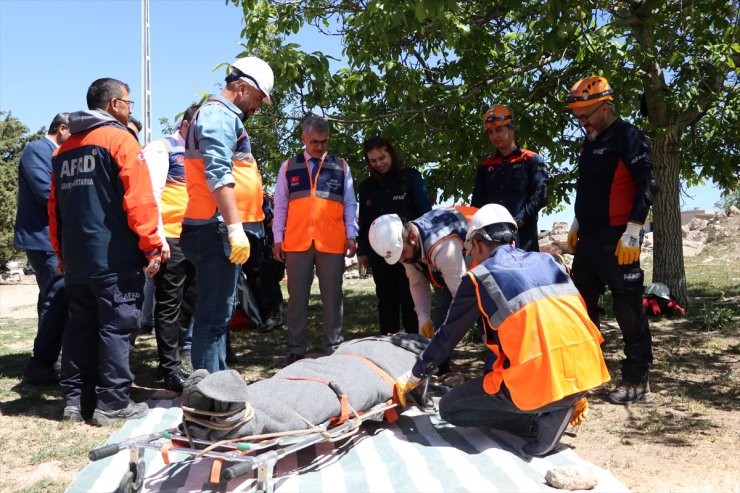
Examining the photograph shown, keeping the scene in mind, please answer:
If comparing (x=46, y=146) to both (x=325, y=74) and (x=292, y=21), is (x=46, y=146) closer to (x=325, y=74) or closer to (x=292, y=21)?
(x=325, y=74)

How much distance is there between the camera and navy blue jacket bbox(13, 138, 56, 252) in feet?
16.1

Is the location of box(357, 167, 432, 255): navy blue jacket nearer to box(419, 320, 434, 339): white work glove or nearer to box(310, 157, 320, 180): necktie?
box(310, 157, 320, 180): necktie

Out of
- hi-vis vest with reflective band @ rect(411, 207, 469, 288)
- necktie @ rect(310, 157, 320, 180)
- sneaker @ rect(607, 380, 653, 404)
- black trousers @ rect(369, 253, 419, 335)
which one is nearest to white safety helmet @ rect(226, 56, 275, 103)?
hi-vis vest with reflective band @ rect(411, 207, 469, 288)

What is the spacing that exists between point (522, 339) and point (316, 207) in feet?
8.34

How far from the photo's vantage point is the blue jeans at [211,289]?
3824 mm

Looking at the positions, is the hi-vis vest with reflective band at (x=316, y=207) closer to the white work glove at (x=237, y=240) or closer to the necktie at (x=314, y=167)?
the necktie at (x=314, y=167)

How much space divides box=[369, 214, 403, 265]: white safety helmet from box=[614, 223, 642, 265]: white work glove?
4.47 feet

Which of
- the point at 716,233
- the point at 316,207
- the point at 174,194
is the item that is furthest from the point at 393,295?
the point at 716,233

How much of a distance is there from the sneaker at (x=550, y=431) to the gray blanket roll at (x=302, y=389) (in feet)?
2.56

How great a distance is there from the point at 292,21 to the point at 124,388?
4.31 m

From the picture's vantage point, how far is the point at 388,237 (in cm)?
416

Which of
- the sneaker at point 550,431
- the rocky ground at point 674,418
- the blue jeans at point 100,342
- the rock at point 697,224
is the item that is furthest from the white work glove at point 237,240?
the rock at point 697,224

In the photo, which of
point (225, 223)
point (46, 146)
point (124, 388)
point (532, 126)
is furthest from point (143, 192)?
point (532, 126)

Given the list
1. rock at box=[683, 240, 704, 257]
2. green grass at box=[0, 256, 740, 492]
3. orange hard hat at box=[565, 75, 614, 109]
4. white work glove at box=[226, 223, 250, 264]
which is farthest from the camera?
rock at box=[683, 240, 704, 257]
